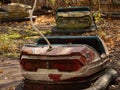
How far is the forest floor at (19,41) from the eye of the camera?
7496 mm

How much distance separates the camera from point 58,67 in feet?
16.9

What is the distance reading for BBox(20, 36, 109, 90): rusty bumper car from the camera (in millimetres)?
5109

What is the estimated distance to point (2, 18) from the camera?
17.7 m

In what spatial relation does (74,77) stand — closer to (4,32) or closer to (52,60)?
(52,60)

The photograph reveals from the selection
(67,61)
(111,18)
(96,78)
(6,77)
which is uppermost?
(67,61)

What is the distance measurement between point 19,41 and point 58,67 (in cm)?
752

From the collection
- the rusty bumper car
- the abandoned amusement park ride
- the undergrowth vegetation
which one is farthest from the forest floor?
the rusty bumper car

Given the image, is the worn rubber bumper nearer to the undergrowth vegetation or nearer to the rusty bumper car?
the rusty bumper car

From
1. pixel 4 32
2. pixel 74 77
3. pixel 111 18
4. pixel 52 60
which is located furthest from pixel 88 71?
pixel 111 18

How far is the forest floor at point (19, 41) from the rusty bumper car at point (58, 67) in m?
0.98

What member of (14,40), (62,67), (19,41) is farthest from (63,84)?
(14,40)

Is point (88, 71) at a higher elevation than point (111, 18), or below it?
higher

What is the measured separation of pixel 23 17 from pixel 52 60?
12900mm

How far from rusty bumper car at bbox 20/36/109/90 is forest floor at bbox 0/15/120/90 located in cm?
98
